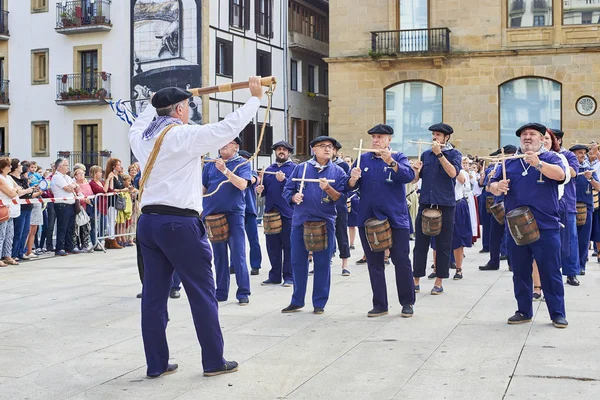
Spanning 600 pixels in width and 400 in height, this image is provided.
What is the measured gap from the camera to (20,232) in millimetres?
15266

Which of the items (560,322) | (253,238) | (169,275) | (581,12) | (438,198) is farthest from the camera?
(581,12)

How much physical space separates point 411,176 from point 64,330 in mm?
3730

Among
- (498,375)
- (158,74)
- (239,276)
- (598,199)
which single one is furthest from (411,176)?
(158,74)

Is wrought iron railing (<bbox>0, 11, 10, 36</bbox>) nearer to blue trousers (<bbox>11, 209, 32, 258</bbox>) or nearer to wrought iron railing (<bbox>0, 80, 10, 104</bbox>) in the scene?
wrought iron railing (<bbox>0, 80, 10, 104</bbox>)

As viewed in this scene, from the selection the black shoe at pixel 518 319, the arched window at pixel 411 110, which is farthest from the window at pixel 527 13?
the black shoe at pixel 518 319

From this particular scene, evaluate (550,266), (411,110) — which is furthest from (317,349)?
(411,110)

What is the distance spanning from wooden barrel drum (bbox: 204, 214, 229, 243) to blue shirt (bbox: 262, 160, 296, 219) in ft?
7.68

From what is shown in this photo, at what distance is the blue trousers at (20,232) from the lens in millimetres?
15195

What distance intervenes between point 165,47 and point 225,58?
7.93 feet

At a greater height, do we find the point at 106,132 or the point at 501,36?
the point at 501,36

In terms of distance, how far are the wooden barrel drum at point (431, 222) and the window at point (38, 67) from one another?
29825 mm

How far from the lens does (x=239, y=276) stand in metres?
9.97

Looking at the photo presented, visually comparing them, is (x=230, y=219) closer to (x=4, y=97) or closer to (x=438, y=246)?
(x=438, y=246)

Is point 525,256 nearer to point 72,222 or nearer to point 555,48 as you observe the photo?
point 72,222
